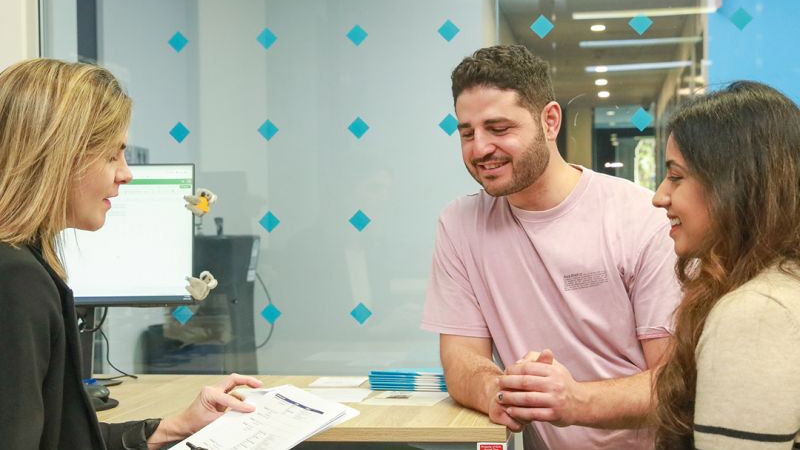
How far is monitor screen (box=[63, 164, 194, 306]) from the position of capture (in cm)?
250

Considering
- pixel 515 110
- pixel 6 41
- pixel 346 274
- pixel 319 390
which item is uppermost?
pixel 6 41

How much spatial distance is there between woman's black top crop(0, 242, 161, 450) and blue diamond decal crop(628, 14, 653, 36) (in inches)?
94.6

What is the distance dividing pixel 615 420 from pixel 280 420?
2.22ft

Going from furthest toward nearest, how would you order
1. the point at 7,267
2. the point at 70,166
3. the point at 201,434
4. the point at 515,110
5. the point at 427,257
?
the point at 427,257 < the point at 515,110 < the point at 201,434 < the point at 70,166 < the point at 7,267

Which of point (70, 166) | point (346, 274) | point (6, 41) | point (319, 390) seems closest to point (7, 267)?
point (70, 166)

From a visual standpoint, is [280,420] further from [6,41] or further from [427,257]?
[6,41]

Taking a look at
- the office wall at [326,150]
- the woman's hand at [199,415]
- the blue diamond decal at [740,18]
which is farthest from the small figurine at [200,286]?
the blue diamond decal at [740,18]

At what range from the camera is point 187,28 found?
3.44 meters

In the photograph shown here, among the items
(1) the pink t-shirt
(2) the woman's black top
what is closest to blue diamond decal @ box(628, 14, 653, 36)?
(1) the pink t-shirt

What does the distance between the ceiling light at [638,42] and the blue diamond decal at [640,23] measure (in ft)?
0.12

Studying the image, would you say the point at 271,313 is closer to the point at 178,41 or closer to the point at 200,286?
the point at 200,286

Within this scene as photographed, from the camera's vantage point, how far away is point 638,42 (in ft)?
10.0

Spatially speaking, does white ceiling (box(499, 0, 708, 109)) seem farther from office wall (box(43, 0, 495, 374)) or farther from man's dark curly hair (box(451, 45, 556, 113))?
man's dark curly hair (box(451, 45, 556, 113))

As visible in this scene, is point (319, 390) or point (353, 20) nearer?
point (319, 390)
